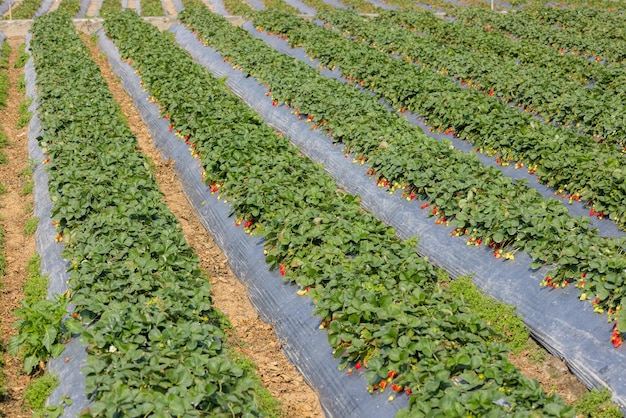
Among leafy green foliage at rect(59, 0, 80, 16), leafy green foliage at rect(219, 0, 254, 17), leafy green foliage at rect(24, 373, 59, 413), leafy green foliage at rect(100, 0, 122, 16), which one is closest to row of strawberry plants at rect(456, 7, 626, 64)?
leafy green foliage at rect(219, 0, 254, 17)

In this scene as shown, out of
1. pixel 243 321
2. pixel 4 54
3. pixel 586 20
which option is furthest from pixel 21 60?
pixel 586 20

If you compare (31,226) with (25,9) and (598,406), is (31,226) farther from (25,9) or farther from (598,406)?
(25,9)

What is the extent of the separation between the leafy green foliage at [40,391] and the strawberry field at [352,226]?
305 millimetres

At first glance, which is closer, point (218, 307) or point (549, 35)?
point (218, 307)

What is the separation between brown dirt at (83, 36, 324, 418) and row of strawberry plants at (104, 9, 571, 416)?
2.22 ft

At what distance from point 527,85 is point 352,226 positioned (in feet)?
26.6

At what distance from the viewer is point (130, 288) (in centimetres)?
698

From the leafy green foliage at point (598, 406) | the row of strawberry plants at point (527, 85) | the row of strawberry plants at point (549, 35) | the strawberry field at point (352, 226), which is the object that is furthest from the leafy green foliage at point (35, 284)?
the row of strawberry plants at point (549, 35)

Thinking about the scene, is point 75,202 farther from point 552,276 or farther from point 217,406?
point 552,276

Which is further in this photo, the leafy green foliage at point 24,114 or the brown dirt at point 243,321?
the leafy green foliage at point 24,114

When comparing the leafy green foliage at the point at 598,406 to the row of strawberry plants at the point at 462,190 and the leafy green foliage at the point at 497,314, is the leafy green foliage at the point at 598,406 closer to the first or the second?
the row of strawberry plants at the point at 462,190

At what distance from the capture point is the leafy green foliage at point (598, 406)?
6.50 m

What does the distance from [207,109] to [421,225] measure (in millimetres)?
5294

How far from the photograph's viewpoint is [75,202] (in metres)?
8.96
